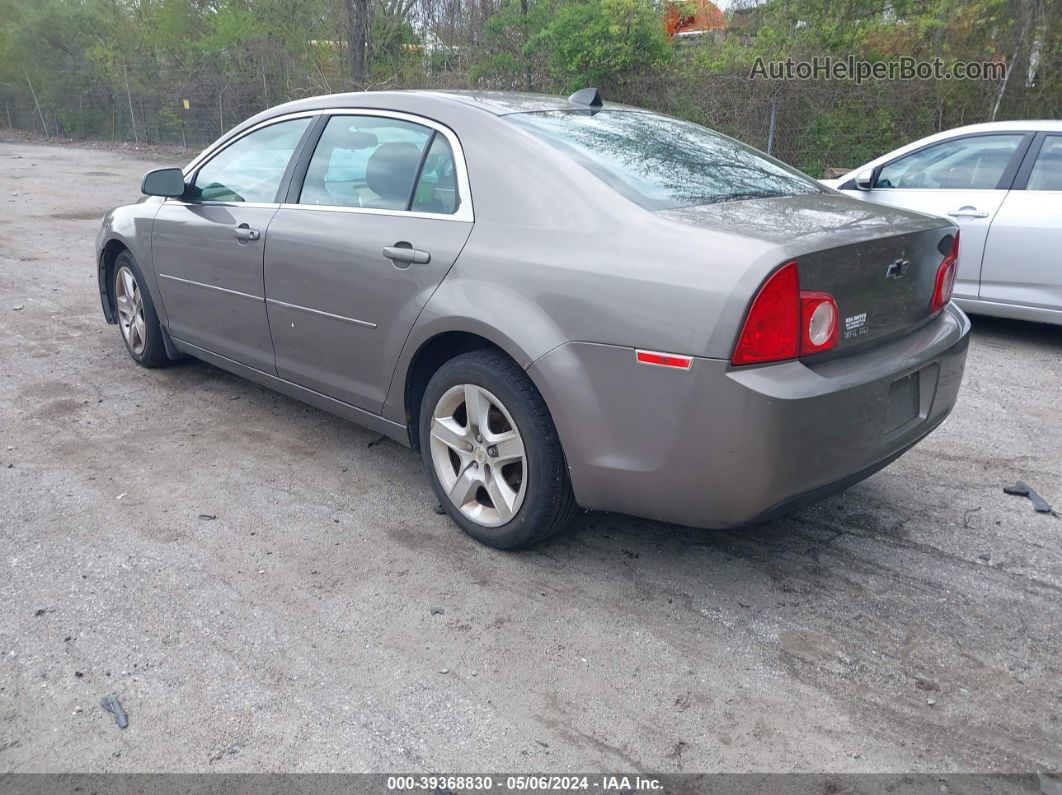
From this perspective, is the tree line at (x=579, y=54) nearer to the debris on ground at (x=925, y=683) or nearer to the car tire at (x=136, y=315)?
the car tire at (x=136, y=315)

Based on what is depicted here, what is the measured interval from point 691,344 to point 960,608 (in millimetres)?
1374

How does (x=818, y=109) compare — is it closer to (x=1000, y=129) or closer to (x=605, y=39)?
(x=605, y=39)

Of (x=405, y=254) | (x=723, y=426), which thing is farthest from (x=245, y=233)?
(x=723, y=426)

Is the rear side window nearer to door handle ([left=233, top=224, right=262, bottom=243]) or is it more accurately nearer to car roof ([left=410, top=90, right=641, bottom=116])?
car roof ([left=410, top=90, right=641, bottom=116])

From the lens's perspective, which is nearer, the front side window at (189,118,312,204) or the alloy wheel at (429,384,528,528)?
the alloy wheel at (429,384,528,528)

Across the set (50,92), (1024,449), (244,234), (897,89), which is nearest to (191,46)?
(50,92)

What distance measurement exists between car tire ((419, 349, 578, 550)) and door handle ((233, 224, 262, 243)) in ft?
4.32

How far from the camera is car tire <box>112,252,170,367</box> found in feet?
17.3

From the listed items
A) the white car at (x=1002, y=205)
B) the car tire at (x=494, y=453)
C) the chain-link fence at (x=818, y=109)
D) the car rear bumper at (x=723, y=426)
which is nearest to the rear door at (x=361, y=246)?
the car tire at (x=494, y=453)

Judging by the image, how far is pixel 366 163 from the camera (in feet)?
12.7

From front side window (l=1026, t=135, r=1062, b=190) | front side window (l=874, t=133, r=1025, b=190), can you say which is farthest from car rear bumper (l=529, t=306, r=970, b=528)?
front side window (l=874, t=133, r=1025, b=190)

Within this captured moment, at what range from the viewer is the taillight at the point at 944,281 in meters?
3.30

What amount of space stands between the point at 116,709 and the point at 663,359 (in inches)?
73.9

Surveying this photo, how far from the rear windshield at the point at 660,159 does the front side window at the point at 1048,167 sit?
3.14 m
